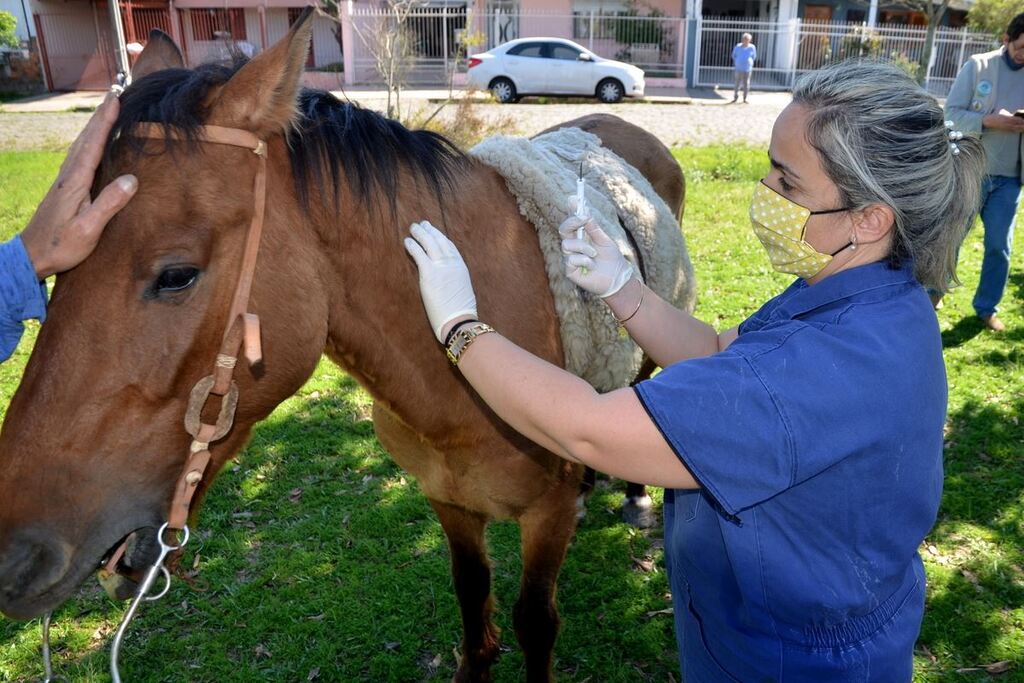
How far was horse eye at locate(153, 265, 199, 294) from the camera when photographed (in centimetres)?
159

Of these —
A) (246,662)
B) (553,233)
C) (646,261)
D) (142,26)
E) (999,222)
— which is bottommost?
(246,662)

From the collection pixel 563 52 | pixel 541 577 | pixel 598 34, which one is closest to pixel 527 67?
pixel 563 52

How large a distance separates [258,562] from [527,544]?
172 centimetres

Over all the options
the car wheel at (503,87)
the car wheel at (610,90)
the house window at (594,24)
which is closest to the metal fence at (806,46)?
the house window at (594,24)

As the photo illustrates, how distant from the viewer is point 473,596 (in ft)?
9.80

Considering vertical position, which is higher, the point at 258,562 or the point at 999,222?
the point at 999,222

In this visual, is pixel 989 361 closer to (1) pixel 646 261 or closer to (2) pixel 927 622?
(2) pixel 927 622

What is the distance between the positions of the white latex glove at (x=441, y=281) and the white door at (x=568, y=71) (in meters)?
19.7

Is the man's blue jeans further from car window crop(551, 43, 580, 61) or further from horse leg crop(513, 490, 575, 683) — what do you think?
car window crop(551, 43, 580, 61)

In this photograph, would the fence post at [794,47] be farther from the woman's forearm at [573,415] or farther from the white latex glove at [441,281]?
the woman's forearm at [573,415]

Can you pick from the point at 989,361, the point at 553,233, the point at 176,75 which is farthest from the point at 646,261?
the point at 989,361

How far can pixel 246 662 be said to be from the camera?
3.14 metres

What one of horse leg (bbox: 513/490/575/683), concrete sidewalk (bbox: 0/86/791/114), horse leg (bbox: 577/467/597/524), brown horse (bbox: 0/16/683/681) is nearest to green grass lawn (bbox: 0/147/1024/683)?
horse leg (bbox: 577/467/597/524)

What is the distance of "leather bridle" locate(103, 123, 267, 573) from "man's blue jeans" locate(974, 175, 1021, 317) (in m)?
5.55
